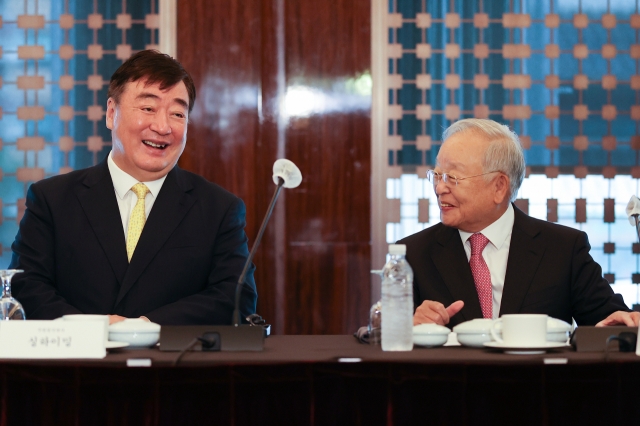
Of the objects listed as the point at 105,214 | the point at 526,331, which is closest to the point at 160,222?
the point at 105,214

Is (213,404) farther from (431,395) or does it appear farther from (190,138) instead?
(190,138)

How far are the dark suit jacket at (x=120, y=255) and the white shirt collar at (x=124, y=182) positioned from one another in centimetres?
3

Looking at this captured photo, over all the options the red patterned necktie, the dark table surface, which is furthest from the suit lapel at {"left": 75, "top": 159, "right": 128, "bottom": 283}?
the red patterned necktie

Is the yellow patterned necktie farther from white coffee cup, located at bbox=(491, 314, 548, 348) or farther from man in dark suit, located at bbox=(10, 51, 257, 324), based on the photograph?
white coffee cup, located at bbox=(491, 314, 548, 348)

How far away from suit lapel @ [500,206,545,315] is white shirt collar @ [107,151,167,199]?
1243 mm

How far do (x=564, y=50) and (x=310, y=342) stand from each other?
10.5 ft

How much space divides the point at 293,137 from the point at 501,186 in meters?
1.86

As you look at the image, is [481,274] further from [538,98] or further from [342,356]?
[538,98]

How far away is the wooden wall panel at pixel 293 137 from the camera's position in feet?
14.3

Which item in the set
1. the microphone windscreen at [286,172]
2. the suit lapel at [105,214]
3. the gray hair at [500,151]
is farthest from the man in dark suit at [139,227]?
the gray hair at [500,151]

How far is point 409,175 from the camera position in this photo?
447cm

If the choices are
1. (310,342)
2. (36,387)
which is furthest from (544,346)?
(36,387)

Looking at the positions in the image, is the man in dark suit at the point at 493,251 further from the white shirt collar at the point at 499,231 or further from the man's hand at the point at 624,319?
the man's hand at the point at 624,319

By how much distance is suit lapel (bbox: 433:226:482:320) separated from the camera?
2551 millimetres
